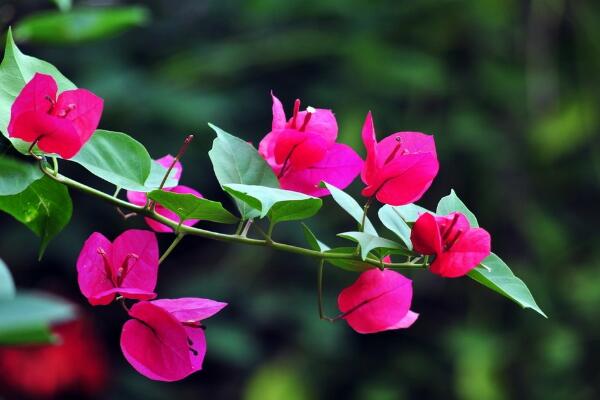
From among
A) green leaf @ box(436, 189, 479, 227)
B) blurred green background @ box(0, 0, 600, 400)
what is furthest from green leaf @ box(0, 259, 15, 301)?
blurred green background @ box(0, 0, 600, 400)

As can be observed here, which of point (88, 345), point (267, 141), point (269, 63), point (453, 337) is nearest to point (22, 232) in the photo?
point (88, 345)

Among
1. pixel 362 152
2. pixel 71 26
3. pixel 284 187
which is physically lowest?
pixel 362 152

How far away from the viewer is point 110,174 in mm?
435

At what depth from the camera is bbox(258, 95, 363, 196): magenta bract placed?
1.56 ft

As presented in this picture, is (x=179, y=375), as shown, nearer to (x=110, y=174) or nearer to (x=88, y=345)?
(x=110, y=174)

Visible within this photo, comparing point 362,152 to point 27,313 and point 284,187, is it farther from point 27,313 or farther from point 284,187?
point 27,313

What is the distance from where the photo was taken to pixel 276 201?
1.33ft

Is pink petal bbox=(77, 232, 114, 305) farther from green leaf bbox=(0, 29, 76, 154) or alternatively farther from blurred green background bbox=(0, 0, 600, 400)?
blurred green background bbox=(0, 0, 600, 400)

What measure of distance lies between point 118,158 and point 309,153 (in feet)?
0.33

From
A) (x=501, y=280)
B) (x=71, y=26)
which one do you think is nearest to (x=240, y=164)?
(x=501, y=280)

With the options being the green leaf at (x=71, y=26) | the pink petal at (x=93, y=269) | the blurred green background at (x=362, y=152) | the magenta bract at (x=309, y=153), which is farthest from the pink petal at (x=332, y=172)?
the blurred green background at (x=362, y=152)

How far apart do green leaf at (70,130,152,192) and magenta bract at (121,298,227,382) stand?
61 mm

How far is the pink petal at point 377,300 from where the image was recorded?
0.46 m

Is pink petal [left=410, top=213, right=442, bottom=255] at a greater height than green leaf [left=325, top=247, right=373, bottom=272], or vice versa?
pink petal [left=410, top=213, right=442, bottom=255]
